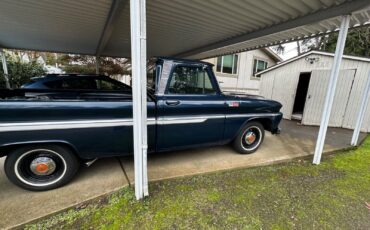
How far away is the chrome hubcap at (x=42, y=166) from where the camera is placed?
8.18 ft

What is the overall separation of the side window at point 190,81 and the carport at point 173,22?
692 mm

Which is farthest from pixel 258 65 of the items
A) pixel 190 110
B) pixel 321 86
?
pixel 190 110

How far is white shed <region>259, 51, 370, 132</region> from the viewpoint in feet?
20.9

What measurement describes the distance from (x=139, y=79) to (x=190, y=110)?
4.00 feet

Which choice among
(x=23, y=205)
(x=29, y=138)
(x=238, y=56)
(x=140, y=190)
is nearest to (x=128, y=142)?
(x=140, y=190)

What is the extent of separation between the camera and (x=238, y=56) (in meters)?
12.8

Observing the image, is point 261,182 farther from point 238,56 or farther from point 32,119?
point 238,56

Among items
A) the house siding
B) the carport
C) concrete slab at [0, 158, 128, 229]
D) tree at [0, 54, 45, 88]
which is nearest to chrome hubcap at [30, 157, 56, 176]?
concrete slab at [0, 158, 128, 229]

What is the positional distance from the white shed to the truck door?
18.4 ft

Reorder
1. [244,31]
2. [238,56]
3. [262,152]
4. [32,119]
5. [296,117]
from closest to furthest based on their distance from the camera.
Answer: [32,119]
[262,152]
[244,31]
[296,117]
[238,56]

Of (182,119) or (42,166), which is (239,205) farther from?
(42,166)

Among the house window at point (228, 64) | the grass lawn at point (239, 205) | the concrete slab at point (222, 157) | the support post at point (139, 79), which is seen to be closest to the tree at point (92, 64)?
the house window at point (228, 64)

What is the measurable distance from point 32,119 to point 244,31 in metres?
4.97

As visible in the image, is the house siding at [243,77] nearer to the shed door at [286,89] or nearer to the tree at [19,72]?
the shed door at [286,89]
